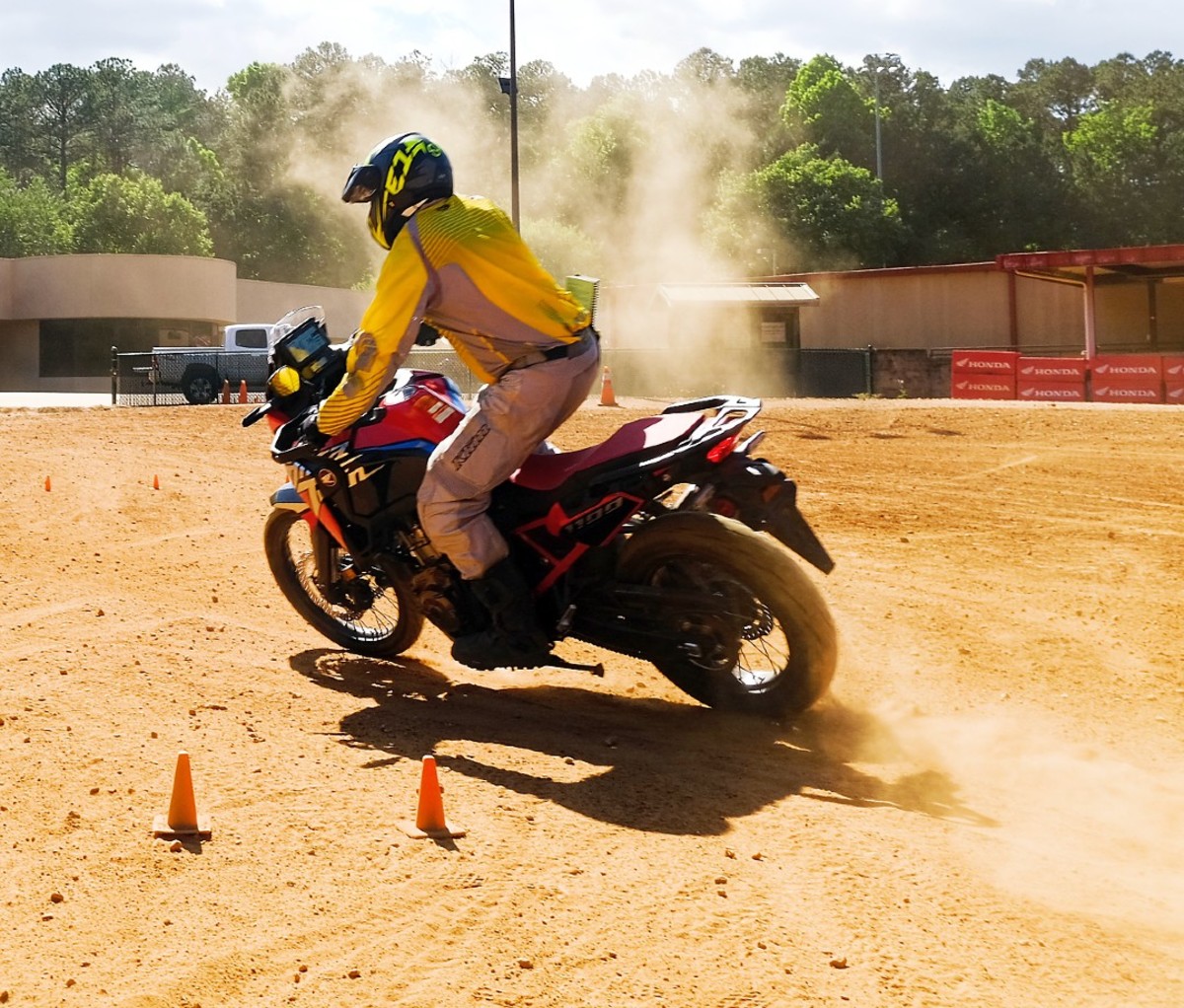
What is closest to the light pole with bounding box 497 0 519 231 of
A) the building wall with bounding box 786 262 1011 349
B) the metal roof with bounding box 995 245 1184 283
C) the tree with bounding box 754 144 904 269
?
the metal roof with bounding box 995 245 1184 283

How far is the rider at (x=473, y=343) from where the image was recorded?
5727 millimetres

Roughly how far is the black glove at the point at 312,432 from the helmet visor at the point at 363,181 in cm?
94

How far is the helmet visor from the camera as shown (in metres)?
5.71

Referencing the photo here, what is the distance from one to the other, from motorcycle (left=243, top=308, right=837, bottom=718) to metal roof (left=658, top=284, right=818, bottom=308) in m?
33.0

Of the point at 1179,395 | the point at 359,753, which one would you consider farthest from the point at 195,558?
the point at 1179,395

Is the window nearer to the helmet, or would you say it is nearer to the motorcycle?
the motorcycle

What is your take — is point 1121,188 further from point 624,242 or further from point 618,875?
point 618,875

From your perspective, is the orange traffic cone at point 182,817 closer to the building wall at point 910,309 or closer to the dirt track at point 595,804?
the dirt track at point 595,804

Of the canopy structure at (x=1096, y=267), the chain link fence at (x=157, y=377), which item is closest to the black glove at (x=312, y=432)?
the chain link fence at (x=157, y=377)

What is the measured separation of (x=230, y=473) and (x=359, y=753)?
321 inches

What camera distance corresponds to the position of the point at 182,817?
426cm

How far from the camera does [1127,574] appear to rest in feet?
28.6

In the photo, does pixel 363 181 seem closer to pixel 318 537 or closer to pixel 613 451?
pixel 613 451

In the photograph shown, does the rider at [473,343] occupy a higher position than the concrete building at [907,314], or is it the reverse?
the concrete building at [907,314]
